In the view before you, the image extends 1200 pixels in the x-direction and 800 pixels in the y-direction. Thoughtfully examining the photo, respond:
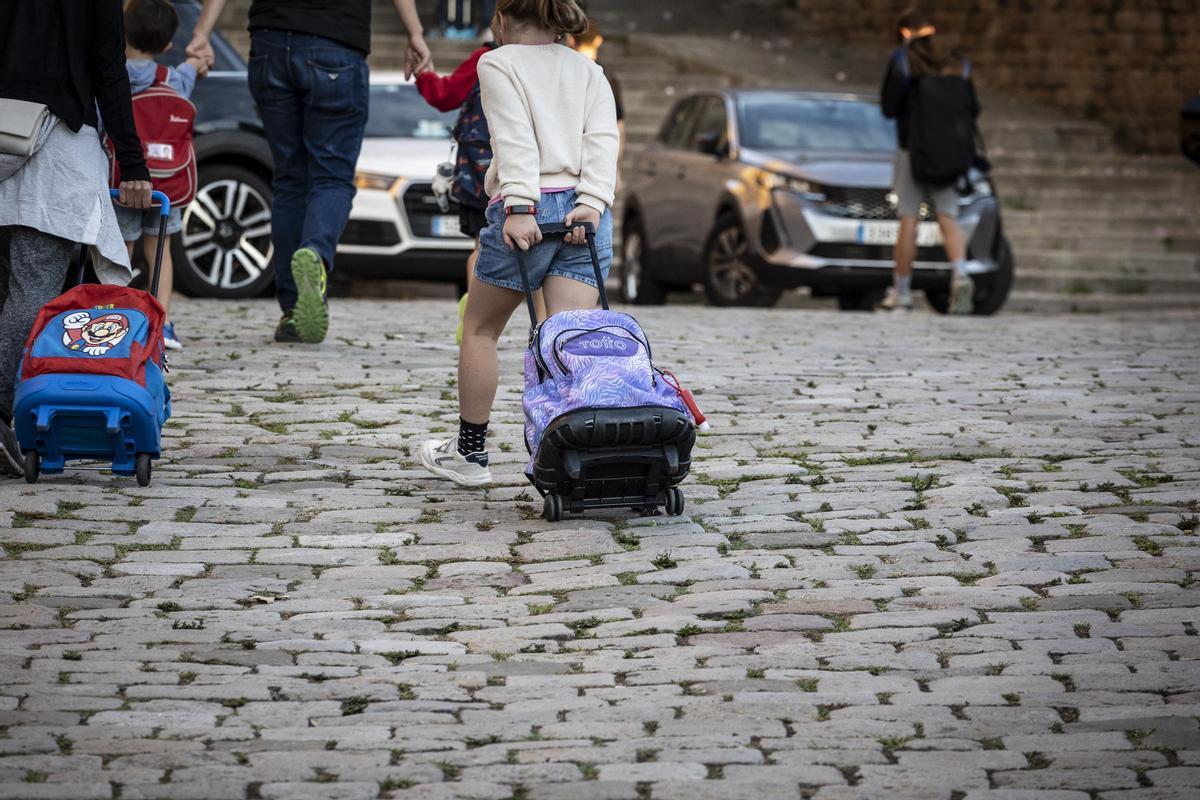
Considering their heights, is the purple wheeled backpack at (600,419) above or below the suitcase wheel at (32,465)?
above

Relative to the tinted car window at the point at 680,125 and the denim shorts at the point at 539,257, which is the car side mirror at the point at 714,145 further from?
the denim shorts at the point at 539,257

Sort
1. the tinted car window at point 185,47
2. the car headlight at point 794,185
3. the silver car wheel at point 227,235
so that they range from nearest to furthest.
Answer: the silver car wheel at point 227,235 < the tinted car window at point 185,47 < the car headlight at point 794,185

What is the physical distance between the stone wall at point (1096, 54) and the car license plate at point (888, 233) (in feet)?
35.1

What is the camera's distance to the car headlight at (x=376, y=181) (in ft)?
48.0

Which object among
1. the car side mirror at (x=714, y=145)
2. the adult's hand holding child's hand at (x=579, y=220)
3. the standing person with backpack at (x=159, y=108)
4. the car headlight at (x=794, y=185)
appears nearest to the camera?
the adult's hand holding child's hand at (x=579, y=220)

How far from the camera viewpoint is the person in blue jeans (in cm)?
962

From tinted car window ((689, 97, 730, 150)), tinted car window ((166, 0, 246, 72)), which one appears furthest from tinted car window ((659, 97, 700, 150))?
tinted car window ((166, 0, 246, 72))

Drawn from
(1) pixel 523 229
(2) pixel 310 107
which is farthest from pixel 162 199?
(2) pixel 310 107

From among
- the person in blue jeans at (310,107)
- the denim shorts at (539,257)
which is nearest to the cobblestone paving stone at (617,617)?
the denim shorts at (539,257)

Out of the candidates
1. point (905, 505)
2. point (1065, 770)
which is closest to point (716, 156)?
point (905, 505)

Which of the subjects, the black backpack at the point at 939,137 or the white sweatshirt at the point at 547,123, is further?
the black backpack at the point at 939,137

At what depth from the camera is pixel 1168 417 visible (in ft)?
28.7

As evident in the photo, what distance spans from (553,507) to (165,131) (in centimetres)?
410

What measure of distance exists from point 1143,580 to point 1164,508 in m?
1.04
